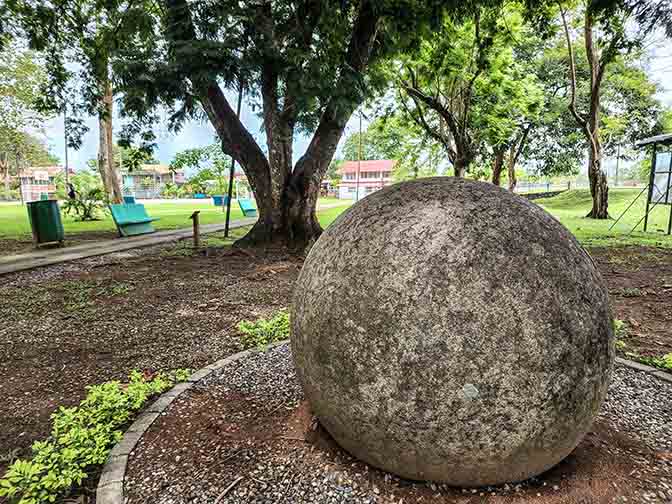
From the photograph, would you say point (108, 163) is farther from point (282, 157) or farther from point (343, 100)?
point (343, 100)

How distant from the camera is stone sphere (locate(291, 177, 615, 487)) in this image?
76.7 inches

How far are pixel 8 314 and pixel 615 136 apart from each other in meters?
32.2

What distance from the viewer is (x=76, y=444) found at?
2695 mm

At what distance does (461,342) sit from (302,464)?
125 centimetres

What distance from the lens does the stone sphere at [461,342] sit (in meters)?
1.95

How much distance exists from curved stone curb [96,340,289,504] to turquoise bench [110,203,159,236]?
1117 cm

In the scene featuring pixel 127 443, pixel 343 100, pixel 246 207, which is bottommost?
pixel 127 443

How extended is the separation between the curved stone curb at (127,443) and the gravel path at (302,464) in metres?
0.06

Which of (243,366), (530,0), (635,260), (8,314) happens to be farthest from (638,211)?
(8,314)

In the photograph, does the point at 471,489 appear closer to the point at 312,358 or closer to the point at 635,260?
the point at 312,358

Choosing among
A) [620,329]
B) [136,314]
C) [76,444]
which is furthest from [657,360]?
[136,314]

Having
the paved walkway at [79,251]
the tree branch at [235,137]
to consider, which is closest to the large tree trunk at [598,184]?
the tree branch at [235,137]

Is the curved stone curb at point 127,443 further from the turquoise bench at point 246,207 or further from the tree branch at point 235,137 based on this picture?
the turquoise bench at point 246,207

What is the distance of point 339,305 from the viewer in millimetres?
2193
